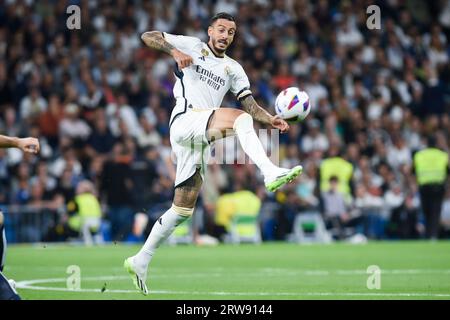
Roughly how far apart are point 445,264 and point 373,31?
13.3 m

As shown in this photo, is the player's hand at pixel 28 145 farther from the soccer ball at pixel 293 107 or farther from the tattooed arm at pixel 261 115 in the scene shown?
the soccer ball at pixel 293 107

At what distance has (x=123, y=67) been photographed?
80.0 ft

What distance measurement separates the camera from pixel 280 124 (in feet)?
32.4

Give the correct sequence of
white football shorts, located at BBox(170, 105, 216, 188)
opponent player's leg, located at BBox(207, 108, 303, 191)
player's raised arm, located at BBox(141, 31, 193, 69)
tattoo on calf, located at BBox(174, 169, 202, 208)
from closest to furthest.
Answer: opponent player's leg, located at BBox(207, 108, 303, 191), player's raised arm, located at BBox(141, 31, 193, 69), white football shorts, located at BBox(170, 105, 216, 188), tattoo on calf, located at BBox(174, 169, 202, 208)

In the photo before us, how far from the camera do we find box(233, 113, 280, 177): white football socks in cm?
948

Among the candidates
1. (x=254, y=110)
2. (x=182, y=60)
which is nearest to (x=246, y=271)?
(x=254, y=110)

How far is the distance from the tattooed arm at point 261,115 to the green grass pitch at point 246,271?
1.79 metres

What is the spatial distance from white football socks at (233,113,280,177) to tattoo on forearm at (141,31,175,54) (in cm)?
128

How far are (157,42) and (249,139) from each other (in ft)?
5.72

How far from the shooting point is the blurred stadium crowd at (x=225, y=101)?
72.1ft

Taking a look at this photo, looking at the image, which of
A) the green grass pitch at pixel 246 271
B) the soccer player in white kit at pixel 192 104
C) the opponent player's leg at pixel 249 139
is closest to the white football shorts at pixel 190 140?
the soccer player in white kit at pixel 192 104

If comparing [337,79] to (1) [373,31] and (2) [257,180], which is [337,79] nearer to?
(1) [373,31]

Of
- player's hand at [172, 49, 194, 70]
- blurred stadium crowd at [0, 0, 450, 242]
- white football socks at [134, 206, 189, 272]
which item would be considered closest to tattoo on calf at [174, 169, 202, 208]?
white football socks at [134, 206, 189, 272]

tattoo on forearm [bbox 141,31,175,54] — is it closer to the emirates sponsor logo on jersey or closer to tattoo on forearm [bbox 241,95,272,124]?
the emirates sponsor logo on jersey
